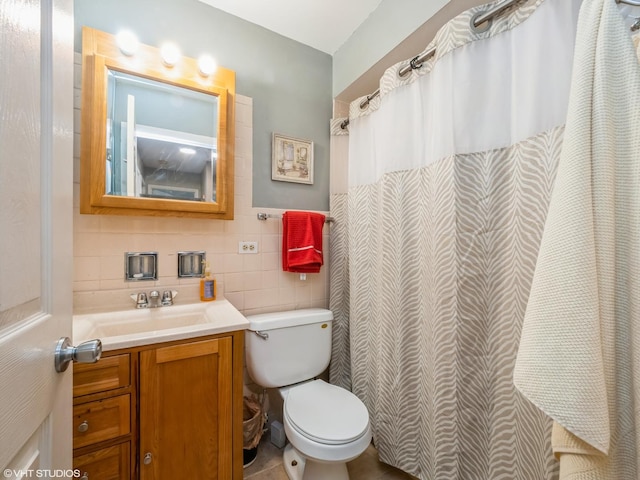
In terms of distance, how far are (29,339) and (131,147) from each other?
1.12 meters

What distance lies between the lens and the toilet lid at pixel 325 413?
1043 millimetres

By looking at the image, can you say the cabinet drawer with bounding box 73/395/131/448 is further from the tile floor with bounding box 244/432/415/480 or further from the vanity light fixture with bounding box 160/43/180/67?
the vanity light fixture with bounding box 160/43/180/67

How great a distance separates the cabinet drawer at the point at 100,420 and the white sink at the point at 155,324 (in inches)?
7.9

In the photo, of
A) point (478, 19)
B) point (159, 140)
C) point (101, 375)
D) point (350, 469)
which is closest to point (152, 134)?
point (159, 140)

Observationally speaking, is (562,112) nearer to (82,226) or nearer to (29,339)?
(29,339)

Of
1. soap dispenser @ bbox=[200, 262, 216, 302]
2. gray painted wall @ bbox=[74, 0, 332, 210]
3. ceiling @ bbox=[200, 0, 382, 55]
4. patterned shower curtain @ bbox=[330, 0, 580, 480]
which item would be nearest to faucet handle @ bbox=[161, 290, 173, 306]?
soap dispenser @ bbox=[200, 262, 216, 302]

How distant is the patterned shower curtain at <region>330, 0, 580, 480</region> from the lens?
837mm

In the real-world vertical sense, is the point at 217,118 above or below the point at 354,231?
above

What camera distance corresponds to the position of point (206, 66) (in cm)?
131

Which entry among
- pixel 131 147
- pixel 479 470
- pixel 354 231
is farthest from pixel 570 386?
pixel 131 147

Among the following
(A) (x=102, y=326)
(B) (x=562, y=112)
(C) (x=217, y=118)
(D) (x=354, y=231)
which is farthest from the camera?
(D) (x=354, y=231)

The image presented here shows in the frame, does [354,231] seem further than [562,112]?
Yes

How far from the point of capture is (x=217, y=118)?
1362 millimetres

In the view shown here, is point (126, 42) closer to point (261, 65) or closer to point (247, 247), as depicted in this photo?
point (261, 65)
